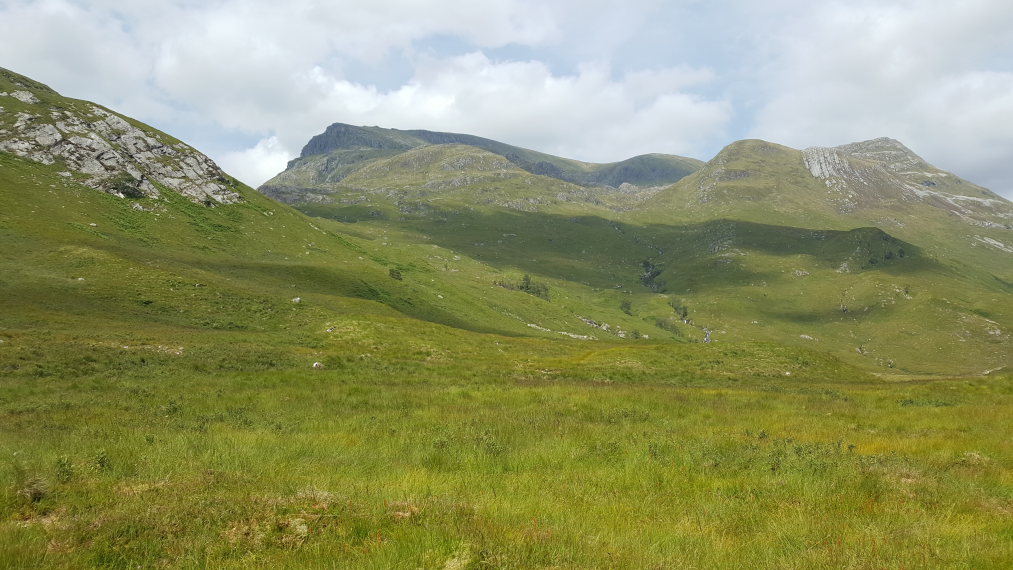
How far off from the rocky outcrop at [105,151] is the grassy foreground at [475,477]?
79313 mm

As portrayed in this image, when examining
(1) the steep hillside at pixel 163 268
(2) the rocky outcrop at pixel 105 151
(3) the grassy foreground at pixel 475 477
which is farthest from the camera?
(2) the rocky outcrop at pixel 105 151

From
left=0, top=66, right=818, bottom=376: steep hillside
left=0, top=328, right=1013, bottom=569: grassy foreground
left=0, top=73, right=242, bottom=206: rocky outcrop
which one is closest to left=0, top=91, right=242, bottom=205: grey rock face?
left=0, top=73, right=242, bottom=206: rocky outcrop

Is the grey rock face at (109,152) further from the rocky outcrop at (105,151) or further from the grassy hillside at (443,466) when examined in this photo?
the grassy hillside at (443,466)

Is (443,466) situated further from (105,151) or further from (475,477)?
(105,151)

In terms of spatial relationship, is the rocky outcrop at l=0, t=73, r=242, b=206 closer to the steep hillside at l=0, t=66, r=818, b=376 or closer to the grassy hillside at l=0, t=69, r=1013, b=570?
the steep hillside at l=0, t=66, r=818, b=376

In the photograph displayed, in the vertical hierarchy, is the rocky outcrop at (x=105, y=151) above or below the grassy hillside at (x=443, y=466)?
above

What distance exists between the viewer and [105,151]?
3450 inches

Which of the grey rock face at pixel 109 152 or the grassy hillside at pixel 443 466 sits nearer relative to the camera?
the grassy hillside at pixel 443 466

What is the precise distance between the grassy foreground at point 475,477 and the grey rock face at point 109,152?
260 ft

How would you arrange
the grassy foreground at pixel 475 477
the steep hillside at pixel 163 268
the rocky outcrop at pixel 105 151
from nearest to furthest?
the grassy foreground at pixel 475 477 < the steep hillside at pixel 163 268 < the rocky outcrop at pixel 105 151

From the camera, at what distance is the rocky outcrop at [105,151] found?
81.2m

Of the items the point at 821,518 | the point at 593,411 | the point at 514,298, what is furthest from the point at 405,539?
the point at 514,298

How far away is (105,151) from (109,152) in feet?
2.26

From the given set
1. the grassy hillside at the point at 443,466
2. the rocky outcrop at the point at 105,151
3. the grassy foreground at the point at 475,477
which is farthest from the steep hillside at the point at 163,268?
the grassy foreground at the point at 475,477
